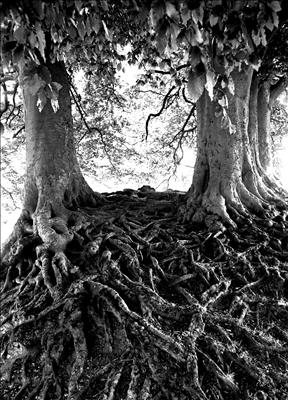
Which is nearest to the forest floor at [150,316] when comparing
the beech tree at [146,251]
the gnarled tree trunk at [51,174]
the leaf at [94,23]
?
the beech tree at [146,251]

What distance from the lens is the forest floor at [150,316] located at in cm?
292

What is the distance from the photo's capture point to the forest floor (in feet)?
9.59

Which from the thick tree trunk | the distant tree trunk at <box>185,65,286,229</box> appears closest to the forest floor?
the distant tree trunk at <box>185,65,286,229</box>

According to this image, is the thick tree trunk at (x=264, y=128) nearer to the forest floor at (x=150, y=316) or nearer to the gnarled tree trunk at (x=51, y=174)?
the forest floor at (x=150, y=316)

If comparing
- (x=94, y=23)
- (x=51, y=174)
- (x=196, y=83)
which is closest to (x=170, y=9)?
(x=196, y=83)

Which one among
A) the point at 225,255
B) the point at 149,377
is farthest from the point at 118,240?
the point at 149,377

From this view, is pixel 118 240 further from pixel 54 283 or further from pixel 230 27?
pixel 230 27

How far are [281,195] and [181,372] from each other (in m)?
4.09

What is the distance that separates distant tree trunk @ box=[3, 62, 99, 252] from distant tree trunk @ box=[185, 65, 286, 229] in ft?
6.19

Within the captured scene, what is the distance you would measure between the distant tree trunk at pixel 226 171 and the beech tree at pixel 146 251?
2 centimetres

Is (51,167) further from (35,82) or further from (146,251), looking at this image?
(35,82)

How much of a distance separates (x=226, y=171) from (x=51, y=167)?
8.88 ft

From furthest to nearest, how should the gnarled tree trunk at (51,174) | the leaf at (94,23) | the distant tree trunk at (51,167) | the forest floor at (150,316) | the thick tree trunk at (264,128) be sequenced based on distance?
the thick tree trunk at (264,128), the distant tree trunk at (51,167), the gnarled tree trunk at (51,174), the forest floor at (150,316), the leaf at (94,23)

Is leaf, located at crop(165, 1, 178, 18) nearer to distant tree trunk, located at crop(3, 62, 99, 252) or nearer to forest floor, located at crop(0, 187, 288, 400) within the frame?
forest floor, located at crop(0, 187, 288, 400)
